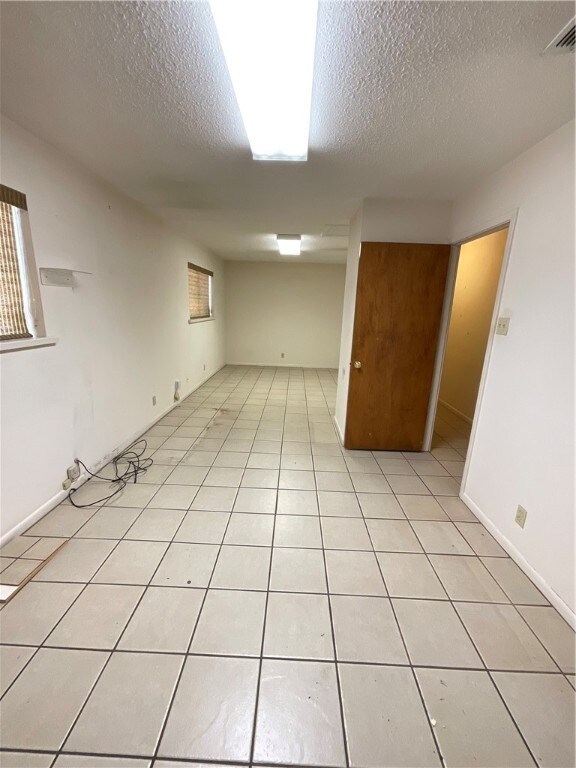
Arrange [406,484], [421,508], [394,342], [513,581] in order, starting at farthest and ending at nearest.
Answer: [394,342], [406,484], [421,508], [513,581]

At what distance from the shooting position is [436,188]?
244 centimetres

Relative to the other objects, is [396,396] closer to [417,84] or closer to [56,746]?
[417,84]

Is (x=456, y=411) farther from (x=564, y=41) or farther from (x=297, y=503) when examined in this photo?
(x=564, y=41)

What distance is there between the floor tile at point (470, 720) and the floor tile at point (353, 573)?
40 centimetres

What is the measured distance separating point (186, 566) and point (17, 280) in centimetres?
190

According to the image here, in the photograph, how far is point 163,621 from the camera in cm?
142

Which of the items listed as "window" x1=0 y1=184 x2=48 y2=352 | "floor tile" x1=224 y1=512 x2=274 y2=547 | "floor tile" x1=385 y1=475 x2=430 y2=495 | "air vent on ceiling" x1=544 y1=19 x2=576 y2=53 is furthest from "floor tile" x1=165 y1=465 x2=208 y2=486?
"air vent on ceiling" x1=544 y1=19 x2=576 y2=53

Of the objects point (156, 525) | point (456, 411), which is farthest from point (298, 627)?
point (456, 411)

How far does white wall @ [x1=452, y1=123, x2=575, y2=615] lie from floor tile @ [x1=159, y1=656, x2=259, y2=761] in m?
1.51

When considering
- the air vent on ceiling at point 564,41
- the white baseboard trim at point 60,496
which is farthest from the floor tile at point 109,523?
the air vent on ceiling at point 564,41

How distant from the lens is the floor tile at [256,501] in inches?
87.2

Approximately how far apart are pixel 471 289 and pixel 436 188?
2.14m

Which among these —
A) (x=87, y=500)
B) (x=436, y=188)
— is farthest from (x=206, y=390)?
(x=436, y=188)

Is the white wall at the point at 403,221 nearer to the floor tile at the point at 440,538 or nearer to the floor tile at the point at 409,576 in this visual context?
the floor tile at the point at 440,538
